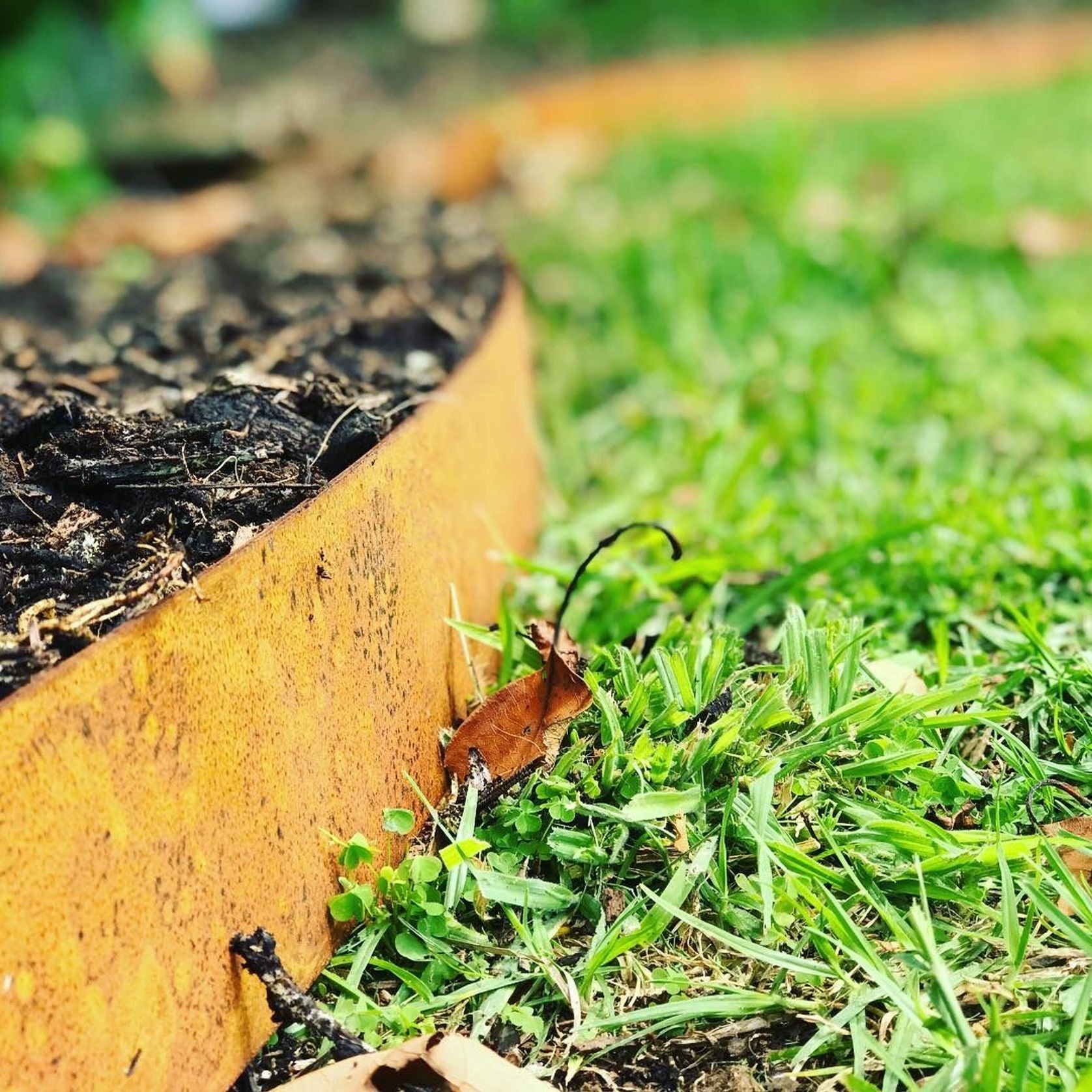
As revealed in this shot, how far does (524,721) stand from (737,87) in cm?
525

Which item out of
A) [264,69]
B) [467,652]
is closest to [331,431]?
[467,652]

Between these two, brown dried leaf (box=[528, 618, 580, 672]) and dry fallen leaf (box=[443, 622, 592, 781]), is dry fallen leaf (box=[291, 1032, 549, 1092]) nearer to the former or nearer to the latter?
dry fallen leaf (box=[443, 622, 592, 781])

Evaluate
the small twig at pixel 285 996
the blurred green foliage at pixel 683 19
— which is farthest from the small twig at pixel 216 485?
the blurred green foliage at pixel 683 19

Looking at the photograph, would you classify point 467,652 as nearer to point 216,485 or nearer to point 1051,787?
point 216,485

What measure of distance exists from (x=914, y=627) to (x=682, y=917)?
2.61 ft

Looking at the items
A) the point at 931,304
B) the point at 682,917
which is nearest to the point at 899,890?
the point at 682,917

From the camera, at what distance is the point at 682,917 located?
1451mm

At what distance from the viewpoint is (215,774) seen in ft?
4.39

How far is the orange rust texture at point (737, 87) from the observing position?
4969 millimetres

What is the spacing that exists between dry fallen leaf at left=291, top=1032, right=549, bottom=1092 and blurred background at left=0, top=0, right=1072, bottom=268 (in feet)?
9.61

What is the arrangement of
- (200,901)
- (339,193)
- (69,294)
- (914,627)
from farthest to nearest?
(339,193)
(69,294)
(914,627)
(200,901)

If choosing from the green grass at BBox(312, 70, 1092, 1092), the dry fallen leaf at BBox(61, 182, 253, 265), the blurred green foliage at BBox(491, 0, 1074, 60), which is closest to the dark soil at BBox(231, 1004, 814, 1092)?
the green grass at BBox(312, 70, 1092, 1092)

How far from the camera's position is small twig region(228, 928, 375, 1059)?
1.37 metres

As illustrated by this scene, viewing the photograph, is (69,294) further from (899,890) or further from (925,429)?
(899,890)
